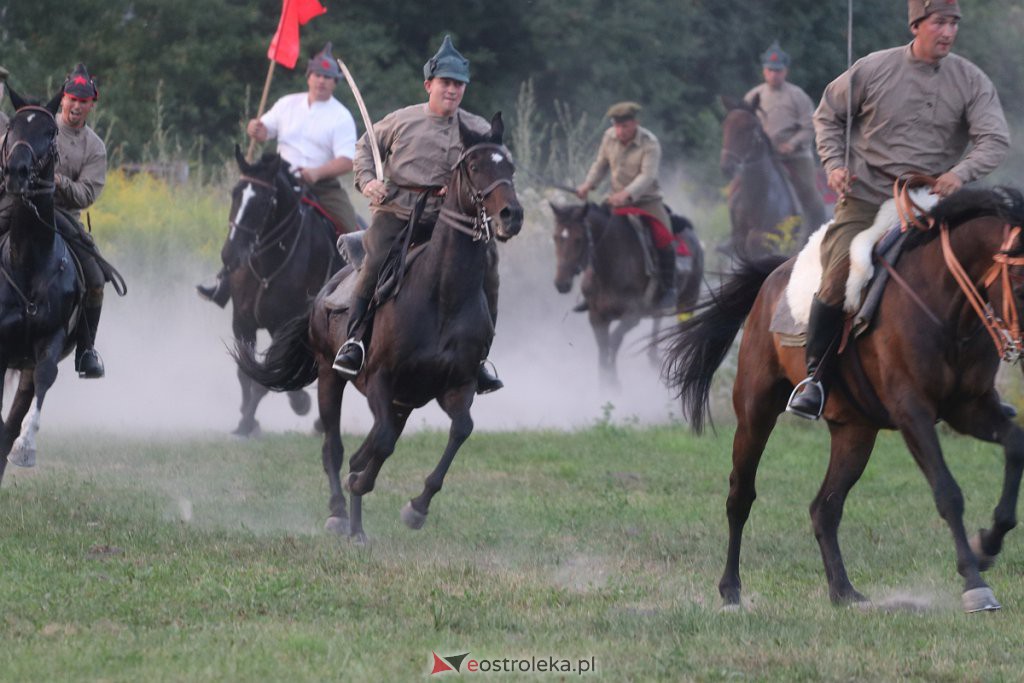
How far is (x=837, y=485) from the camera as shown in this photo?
30.9ft

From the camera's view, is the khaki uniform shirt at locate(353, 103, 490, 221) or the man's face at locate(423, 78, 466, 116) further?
the khaki uniform shirt at locate(353, 103, 490, 221)

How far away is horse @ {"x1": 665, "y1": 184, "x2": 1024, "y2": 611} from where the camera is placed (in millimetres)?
8344

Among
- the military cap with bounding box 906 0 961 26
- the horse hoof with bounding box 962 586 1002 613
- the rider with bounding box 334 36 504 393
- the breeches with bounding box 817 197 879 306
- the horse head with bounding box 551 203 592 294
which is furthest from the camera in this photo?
the horse head with bounding box 551 203 592 294

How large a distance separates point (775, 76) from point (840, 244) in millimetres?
16030

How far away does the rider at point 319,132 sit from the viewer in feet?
54.5

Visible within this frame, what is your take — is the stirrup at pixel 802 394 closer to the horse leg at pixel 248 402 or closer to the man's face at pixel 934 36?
the man's face at pixel 934 36

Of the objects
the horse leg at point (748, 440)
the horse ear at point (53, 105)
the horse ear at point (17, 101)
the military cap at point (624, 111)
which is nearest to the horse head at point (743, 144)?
the military cap at point (624, 111)

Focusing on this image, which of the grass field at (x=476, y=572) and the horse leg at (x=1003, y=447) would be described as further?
the horse leg at (x=1003, y=447)

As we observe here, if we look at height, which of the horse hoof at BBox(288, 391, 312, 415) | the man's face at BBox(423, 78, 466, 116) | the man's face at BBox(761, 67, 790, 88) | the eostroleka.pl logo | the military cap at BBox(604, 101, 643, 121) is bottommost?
the eostroleka.pl logo

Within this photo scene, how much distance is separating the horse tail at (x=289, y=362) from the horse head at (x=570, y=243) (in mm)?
7927

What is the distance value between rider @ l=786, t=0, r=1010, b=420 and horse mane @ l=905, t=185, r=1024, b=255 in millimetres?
262

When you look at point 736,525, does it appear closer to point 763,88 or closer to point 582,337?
point 582,337

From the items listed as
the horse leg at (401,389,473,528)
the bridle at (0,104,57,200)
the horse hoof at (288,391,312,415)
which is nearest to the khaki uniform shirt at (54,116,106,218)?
the bridle at (0,104,57,200)

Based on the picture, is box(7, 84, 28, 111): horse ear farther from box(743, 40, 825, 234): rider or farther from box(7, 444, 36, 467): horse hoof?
box(743, 40, 825, 234): rider
